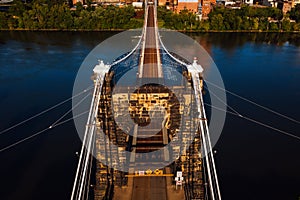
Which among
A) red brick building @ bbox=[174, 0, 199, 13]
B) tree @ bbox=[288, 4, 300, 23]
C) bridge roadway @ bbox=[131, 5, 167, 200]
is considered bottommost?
bridge roadway @ bbox=[131, 5, 167, 200]

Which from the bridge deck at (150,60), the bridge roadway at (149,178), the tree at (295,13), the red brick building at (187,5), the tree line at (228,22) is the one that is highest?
the red brick building at (187,5)

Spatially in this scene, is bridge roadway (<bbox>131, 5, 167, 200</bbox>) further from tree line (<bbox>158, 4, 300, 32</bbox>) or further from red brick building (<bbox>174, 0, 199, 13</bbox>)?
Answer: red brick building (<bbox>174, 0, 199, 13</bbox>)

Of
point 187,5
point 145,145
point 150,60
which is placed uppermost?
point 187,5

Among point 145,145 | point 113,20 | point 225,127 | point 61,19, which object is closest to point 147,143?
point 145,145

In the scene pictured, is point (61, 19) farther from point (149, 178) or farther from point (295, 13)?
point (149, 178)

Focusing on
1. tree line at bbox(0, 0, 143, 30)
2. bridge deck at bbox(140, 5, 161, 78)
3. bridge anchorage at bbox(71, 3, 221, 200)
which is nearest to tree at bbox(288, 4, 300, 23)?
bridge deck at bbox(140, 5, 161, 78)

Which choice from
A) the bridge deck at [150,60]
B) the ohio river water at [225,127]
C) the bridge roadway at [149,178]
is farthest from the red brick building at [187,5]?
the bridge roadway at [149,178]

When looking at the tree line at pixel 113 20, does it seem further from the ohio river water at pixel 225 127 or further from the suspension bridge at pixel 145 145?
the suspension bridge at pixel 145 145
